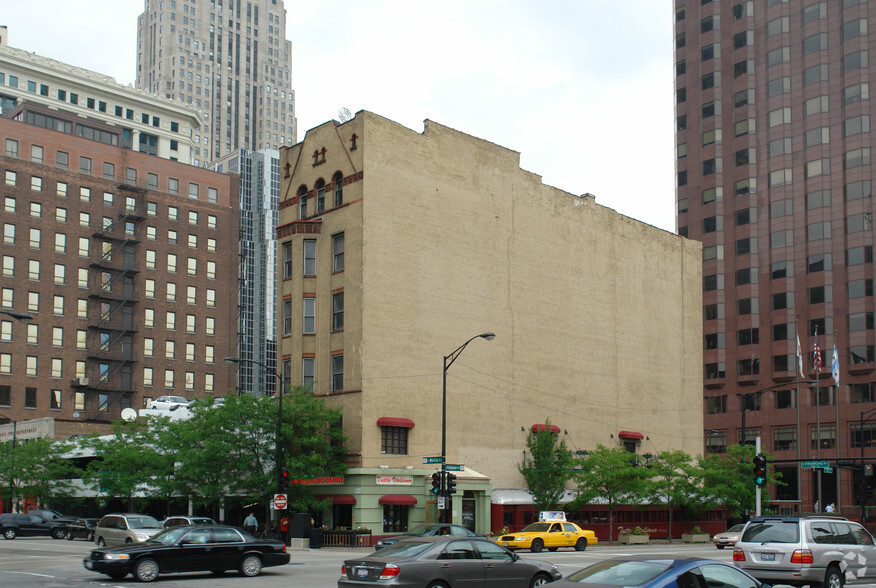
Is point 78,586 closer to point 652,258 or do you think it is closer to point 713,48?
point 652,258

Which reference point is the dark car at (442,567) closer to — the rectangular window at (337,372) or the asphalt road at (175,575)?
the asphalt road at (175,575)

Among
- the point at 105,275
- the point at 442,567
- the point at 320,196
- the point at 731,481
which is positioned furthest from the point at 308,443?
the point at 105,275

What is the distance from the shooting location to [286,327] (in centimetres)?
5838

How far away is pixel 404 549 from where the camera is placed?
20.5 m

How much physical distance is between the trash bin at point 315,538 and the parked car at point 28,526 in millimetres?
19700

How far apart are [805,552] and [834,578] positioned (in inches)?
48.5

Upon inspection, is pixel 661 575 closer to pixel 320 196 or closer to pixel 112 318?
pixel 320 196

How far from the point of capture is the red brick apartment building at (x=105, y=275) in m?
100

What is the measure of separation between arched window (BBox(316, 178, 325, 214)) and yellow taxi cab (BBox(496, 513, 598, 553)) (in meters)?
22.4

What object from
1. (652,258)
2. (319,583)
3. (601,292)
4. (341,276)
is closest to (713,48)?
(652,258)

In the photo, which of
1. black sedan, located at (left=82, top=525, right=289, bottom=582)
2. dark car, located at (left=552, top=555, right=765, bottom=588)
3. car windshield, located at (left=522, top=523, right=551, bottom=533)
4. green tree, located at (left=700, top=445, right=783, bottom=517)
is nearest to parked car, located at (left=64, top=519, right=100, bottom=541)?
car windshield, located at (left=522, top=523, right=551, bottom=533)

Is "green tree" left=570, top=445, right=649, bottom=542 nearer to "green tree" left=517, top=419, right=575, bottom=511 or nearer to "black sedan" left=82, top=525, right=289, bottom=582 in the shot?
"green tree" left=517, top=419, right=575, bottom=511

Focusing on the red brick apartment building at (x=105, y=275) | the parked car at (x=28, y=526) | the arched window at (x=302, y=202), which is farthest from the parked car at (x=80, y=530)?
the red brick apartment building at (x=105, y=275)

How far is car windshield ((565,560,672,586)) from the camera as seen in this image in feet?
44.6
